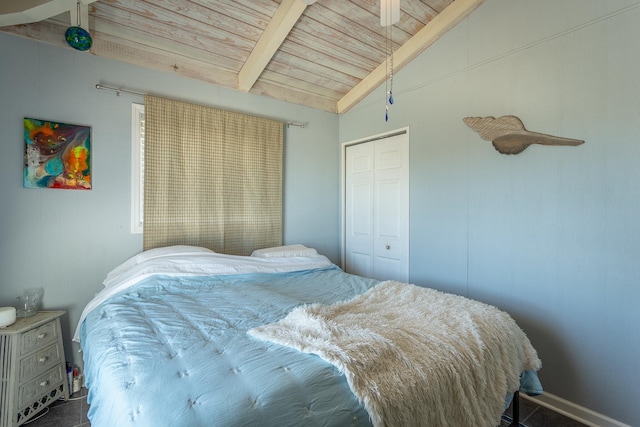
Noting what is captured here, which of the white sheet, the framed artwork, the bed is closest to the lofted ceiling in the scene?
the framed artwork

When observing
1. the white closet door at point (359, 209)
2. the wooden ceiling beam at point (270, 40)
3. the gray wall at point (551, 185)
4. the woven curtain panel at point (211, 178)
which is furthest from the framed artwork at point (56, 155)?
the gray wall at point (551, 185)

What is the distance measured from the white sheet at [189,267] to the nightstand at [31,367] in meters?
0.16

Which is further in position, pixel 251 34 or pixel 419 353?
pixel 251 34

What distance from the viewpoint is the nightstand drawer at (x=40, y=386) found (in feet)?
5.79

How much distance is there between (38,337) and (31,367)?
0.17 m

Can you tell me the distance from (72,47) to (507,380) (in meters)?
3.42

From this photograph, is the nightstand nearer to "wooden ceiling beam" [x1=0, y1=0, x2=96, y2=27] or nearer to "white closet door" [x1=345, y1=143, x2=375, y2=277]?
"wooden ceiling beam" [x1=0, y1=0, x2=96, y2=27]

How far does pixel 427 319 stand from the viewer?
4.80 ft

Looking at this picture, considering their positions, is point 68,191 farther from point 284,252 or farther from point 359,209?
point 359,209

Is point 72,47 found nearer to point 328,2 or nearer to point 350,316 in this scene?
point 328,2

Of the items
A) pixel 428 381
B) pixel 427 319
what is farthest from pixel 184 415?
pixel 427 319

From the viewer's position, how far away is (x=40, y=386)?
187 centimetres

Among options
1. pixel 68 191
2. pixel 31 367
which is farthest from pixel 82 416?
pixel 68 191

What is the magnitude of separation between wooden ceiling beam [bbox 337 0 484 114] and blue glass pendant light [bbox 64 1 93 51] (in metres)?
2.50
